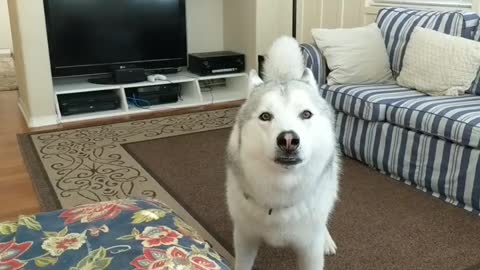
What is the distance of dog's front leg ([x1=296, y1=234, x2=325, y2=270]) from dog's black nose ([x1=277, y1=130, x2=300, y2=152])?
0.39 meters

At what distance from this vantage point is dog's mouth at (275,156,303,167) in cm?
117

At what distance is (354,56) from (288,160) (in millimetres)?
1809

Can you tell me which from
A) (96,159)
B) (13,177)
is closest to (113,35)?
(96,159)

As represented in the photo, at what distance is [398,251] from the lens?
1.78 m

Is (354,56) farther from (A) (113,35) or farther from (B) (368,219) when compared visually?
(A) (113,35)

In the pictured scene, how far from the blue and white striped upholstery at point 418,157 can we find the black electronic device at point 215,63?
1.66 meters

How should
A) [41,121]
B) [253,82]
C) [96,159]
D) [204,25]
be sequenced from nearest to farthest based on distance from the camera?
[253,82]
[96,159]
[41,121]
[204,25]

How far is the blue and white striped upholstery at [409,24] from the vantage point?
2.55m

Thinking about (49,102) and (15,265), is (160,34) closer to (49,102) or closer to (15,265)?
(49,102)

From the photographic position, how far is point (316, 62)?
2822 mm

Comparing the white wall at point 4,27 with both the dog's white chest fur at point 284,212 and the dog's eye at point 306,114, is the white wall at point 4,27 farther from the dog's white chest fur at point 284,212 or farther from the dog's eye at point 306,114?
the dog's eye at point 306,114

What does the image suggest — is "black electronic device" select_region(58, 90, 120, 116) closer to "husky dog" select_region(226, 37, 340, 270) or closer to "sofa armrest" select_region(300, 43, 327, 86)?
"sofa armrest" select_region(300, 43, 327, 86)

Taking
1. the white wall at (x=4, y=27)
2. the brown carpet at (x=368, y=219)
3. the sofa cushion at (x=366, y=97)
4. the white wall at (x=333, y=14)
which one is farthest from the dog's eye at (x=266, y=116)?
the white wall at (x=4, y=27)

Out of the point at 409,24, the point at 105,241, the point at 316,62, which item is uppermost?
the point at 409,24
